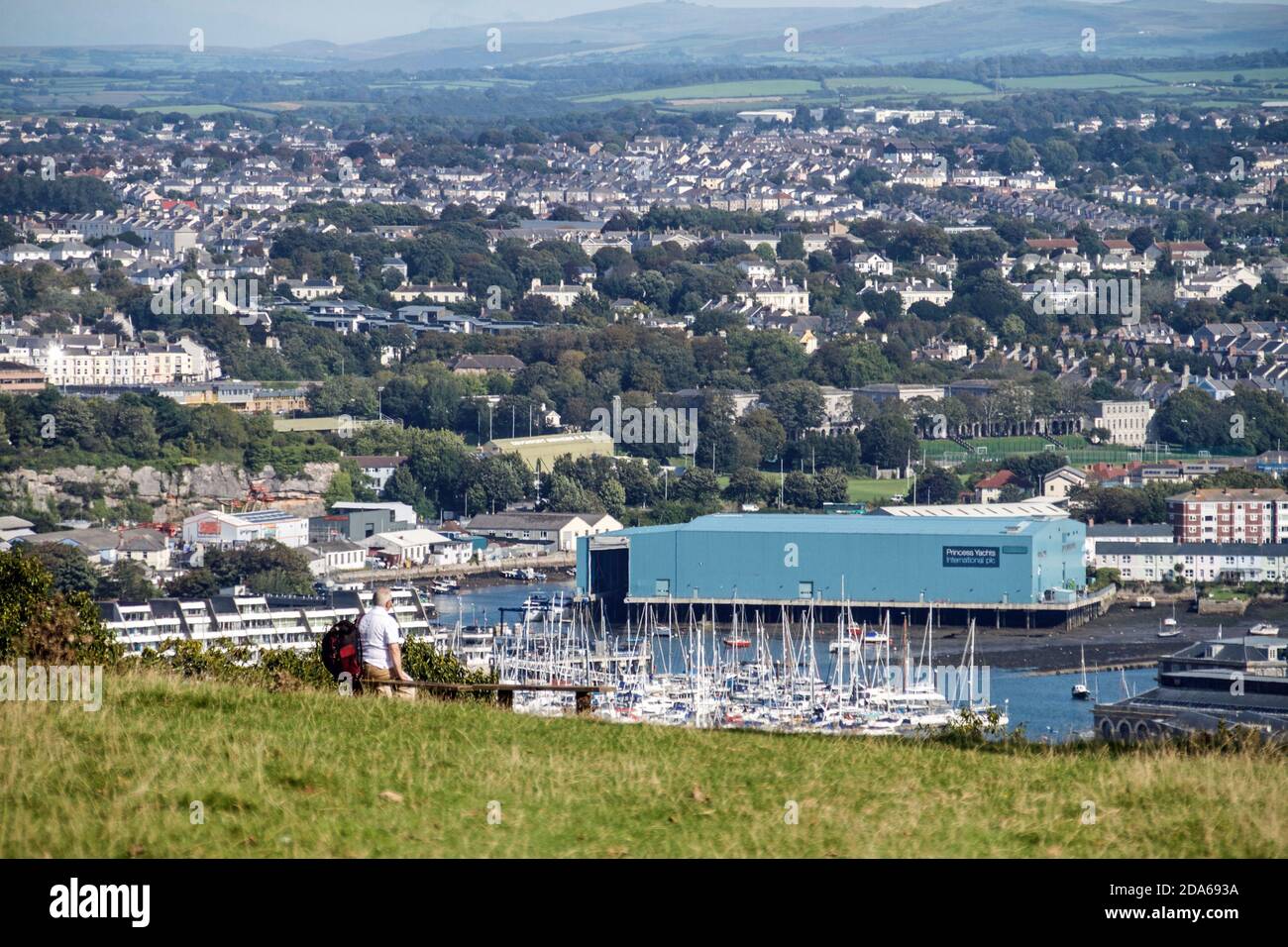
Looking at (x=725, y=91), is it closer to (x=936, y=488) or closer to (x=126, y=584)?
(x=936, y=488)

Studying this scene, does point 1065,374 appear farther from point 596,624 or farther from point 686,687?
point 686,687

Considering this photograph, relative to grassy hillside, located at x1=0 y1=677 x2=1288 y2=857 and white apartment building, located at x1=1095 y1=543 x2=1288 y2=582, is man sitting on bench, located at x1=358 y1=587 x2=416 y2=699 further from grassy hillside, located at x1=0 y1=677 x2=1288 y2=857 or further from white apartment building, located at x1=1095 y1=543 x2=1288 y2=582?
white apartment building, located at x1=1095 y1=543 x2=1288 y2=582

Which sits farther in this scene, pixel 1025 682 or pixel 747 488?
pixel 747 488

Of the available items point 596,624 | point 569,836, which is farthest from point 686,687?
point 569,836

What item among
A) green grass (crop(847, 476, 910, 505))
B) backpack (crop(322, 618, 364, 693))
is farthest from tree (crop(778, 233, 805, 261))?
backpack (crop(322, 618, 364, 693))

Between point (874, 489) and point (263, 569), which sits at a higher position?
point (263, 569)

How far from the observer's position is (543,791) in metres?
4.94

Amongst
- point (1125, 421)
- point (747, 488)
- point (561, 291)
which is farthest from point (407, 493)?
point (561, 291)

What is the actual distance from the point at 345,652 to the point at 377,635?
7.2 inches

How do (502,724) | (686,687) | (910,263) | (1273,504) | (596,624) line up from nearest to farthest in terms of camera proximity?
1. (502,724)
2. (686,687)
3. (596,624)
4. (1273,504)
5. (910,263)

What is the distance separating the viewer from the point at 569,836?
463cm

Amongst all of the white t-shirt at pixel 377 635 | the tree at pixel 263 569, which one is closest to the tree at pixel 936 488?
the tree at pixel 263 569

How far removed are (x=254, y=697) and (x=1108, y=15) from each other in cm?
13712

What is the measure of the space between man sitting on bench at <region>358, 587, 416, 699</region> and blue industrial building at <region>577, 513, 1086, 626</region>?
21090 millimetres
